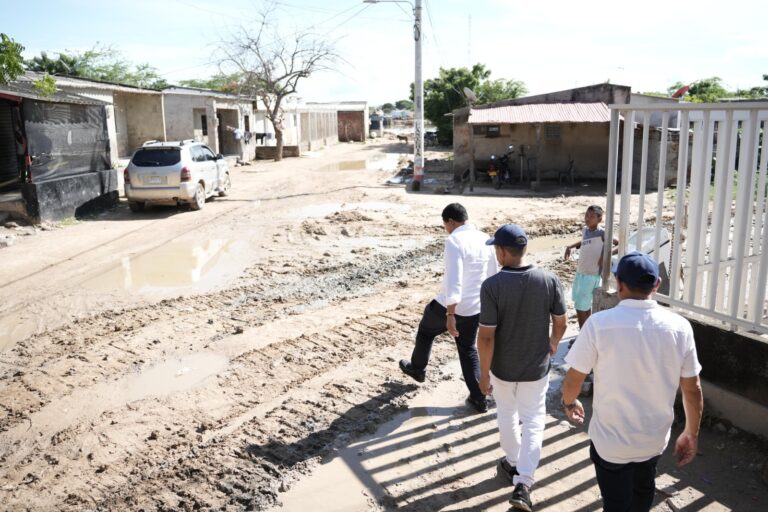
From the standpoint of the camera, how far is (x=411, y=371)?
18.2 ft

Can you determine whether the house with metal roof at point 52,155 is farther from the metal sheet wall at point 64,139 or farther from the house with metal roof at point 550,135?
the house with metal roof at point 550,135

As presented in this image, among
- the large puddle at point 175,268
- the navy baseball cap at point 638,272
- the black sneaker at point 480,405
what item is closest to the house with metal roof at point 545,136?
the large puddle at point 175,268

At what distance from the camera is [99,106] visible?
16.0 metres

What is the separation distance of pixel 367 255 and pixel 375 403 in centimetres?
570

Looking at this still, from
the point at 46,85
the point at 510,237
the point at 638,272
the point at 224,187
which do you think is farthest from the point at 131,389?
the point at 224,187

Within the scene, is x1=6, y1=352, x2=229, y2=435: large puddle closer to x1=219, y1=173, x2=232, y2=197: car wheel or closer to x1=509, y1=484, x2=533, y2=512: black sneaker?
x1=509, y1=484, x2=533, y2=512: black sneaker

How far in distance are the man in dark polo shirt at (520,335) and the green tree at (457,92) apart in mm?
38876

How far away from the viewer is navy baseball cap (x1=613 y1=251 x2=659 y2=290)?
289 centimetres

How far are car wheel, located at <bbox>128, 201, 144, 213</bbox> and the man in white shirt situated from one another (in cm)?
1172

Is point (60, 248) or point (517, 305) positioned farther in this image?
point (60, 248)

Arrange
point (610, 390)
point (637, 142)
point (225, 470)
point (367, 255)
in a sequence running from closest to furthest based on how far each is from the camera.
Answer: point (610, 390) < point (225, 470) < point (367, 255) < point (637, 142)

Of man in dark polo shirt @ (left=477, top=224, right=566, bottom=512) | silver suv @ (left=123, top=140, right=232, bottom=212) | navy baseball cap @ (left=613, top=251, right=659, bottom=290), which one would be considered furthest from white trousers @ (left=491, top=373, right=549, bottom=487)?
silver suv @ (left=123, top=140, right=232, bottom=212)

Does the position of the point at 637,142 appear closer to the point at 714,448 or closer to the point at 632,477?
the point at 714,448

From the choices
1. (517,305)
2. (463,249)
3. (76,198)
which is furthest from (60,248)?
(517,305)
